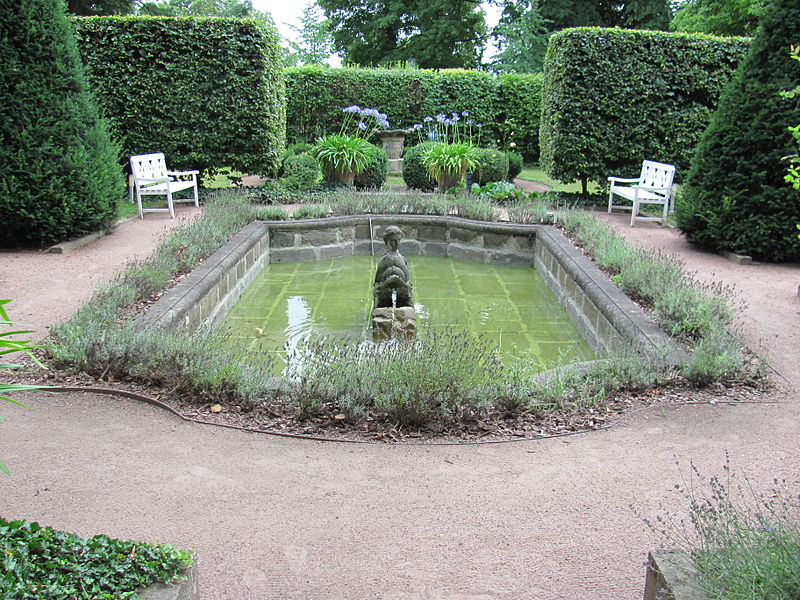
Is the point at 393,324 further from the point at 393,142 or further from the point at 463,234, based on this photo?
the point at 393,142

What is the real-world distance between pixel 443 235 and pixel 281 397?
6.23 metres

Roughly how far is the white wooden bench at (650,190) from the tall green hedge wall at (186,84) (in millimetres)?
6181

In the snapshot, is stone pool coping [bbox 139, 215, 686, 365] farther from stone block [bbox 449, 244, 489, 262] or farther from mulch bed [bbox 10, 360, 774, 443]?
mulch bed [bbox 10, 360, 774, 443]

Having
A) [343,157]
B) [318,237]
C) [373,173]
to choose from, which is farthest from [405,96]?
[318,237]

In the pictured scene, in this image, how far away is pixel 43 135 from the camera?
8.15 metres

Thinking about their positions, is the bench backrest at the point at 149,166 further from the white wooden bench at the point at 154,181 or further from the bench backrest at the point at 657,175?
the bench backrest at the point at 657,175

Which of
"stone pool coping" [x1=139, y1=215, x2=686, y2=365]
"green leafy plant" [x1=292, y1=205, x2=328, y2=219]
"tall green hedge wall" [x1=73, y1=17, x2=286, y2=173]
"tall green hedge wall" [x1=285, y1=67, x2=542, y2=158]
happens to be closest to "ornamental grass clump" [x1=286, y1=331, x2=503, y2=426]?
"stone pool coping" [x1=139, y1=215, x2=686, y2=365]

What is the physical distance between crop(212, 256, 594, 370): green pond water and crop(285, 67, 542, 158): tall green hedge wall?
9714mm

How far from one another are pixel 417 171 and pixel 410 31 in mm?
19924

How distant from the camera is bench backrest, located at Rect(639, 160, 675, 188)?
10.5m

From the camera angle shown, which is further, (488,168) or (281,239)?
(488,168)

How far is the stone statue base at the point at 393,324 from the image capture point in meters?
5.94

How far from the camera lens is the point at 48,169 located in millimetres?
8094

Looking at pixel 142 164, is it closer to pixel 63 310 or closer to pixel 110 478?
pixel 63 310
